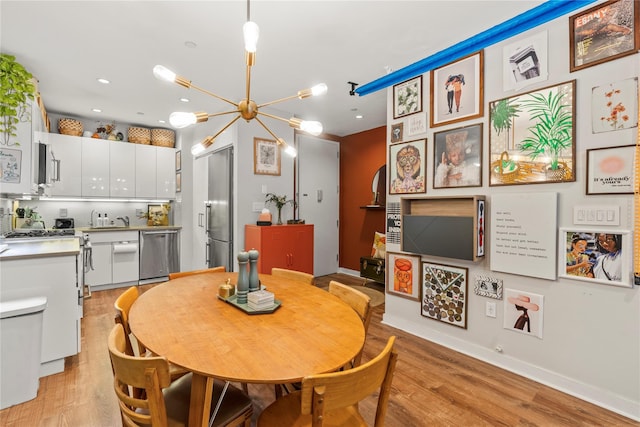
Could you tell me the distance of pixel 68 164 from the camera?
→ 457 cm

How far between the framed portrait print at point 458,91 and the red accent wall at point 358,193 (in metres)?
2.12

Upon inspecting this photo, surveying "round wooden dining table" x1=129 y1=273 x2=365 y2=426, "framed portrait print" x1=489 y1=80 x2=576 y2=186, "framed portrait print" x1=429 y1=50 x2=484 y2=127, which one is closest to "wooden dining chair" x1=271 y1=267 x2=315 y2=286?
"round wooden dining table" x1=129 y1=273 x2=365 y2=426

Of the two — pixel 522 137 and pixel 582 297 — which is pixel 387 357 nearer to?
pixel 582 297

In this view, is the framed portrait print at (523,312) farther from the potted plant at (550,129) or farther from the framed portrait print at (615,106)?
the framed portrait print at (615,106)

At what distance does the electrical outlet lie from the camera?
252cm

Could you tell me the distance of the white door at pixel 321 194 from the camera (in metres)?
5.26

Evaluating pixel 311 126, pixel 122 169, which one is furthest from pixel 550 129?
pixel 122 169

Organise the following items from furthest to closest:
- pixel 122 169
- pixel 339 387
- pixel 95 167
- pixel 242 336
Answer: pixel 122 169
pixel 95 167
pixel 242 336
pixel 339 387

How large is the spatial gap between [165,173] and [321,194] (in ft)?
9.19

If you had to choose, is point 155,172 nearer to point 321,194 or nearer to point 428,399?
point 321,194

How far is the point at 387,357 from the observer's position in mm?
1075

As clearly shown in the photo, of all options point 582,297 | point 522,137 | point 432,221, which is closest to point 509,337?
point 582,297

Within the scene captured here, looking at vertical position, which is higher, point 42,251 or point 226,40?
point 226,40

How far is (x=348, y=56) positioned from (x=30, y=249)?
323 cm
